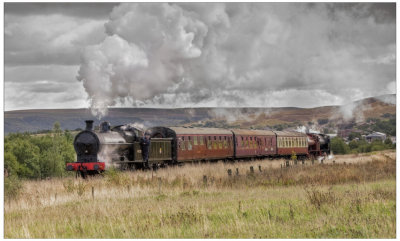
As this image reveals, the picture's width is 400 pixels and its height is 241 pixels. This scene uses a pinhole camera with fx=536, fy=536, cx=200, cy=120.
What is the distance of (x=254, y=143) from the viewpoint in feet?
127

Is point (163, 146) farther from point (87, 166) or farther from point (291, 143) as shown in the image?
point (291, 143)

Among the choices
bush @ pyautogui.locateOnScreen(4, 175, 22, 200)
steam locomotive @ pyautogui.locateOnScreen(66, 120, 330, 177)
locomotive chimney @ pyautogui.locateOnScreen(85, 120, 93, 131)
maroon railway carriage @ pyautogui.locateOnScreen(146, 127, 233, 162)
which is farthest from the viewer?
maroon railway carriage @ pyautogui.locateOnScreen(146, 127, 233, 162)

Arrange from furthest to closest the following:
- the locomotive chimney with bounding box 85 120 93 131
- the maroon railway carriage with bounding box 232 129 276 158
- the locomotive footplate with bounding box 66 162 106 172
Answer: the maroon railway carriage with bounding box 232 129 276 158
the locomotive chimney with bounding box 85 120 93 131
the locomotive footplate with bounding box 66 162 106 172

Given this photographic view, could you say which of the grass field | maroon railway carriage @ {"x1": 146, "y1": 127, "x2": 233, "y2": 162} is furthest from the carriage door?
the grass field

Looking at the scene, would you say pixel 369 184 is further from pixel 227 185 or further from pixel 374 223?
pixel 374 223

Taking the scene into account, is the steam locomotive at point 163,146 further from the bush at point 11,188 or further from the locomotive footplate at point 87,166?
the bush at point 11,188

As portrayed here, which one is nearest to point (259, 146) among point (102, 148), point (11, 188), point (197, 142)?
point (197, 142)

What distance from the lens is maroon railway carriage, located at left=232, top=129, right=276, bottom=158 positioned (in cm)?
3622

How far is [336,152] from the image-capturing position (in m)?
73.9

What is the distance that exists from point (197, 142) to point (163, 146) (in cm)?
325

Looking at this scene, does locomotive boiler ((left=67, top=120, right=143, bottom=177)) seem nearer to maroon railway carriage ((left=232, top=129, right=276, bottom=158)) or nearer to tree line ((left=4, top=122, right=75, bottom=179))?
maroon railway carriage ((left=232, top=129, right=276, bottom=158))

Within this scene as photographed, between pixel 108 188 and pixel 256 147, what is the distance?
848 inches

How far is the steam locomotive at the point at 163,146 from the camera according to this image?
24922 millimetres

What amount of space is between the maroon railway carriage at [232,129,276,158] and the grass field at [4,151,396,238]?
55.7 feet
